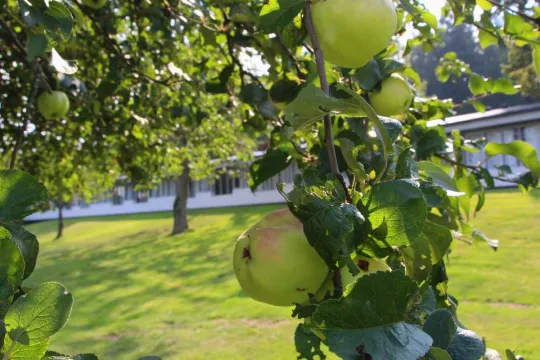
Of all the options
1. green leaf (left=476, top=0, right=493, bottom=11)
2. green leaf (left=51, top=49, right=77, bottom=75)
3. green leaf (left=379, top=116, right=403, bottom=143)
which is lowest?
green leaf (left=379, top=116, right=403, bottom=143)

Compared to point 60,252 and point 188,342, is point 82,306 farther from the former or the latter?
point 60,252

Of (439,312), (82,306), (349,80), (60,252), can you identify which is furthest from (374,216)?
(60,252)

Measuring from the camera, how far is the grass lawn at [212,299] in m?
4.93

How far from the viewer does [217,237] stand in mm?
14102

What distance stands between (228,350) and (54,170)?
2669mm

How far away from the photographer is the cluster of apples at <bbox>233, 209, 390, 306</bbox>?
0.84m

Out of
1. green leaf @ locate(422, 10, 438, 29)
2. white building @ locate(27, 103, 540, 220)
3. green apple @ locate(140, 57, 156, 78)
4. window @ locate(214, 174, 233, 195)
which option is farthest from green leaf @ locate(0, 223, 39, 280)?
window @ locate(214, 174, 233, 195)

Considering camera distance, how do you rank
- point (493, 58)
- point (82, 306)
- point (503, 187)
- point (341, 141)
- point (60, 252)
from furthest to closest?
point (493, 58), point (503, 187), point (60, 252), point (82, 306), point (341, 141)

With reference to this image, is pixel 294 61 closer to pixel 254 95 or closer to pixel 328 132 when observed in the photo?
pixel 254 95

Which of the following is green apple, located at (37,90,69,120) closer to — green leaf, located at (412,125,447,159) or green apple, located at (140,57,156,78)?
green apple, located at (140,57,156,78)

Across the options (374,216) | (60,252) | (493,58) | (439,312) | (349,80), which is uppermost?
(493,58)

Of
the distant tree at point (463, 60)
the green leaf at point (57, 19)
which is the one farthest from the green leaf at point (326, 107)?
the distant tree at point (463, 60)

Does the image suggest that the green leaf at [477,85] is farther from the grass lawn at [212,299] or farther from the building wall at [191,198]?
the building wall at [191,198]

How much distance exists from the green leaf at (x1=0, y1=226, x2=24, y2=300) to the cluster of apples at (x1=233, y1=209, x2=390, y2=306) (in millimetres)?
388
